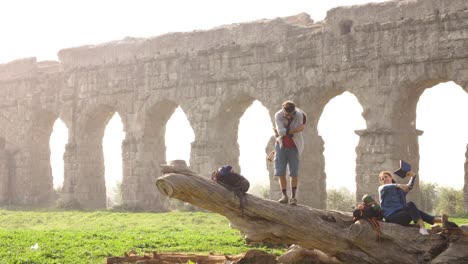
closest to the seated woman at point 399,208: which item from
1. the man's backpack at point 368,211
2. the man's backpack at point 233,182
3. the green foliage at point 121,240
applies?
the man's backpack at point 368,211

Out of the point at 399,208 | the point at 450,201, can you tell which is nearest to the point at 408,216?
the point at 399,208

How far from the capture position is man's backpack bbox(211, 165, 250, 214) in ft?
30.7

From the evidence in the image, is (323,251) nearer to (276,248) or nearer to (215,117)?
(276,248)

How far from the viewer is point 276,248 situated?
1260cm

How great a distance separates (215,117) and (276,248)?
10.5 meters

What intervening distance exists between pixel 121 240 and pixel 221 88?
9.35 metres

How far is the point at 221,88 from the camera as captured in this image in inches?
881

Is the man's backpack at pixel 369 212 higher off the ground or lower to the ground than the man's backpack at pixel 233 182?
lower

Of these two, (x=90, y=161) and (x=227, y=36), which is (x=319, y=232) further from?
(x=90, y=161)

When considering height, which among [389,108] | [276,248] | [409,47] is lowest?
[276,248]

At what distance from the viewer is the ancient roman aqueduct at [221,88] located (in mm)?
18969

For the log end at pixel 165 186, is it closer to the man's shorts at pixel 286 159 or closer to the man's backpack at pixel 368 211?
the man's shorts at pixel 286 159

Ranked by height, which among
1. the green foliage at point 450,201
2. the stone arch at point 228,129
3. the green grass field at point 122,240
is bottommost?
the green grass field at point 122,240

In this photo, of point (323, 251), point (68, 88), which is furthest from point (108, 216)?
point (323, 251)
